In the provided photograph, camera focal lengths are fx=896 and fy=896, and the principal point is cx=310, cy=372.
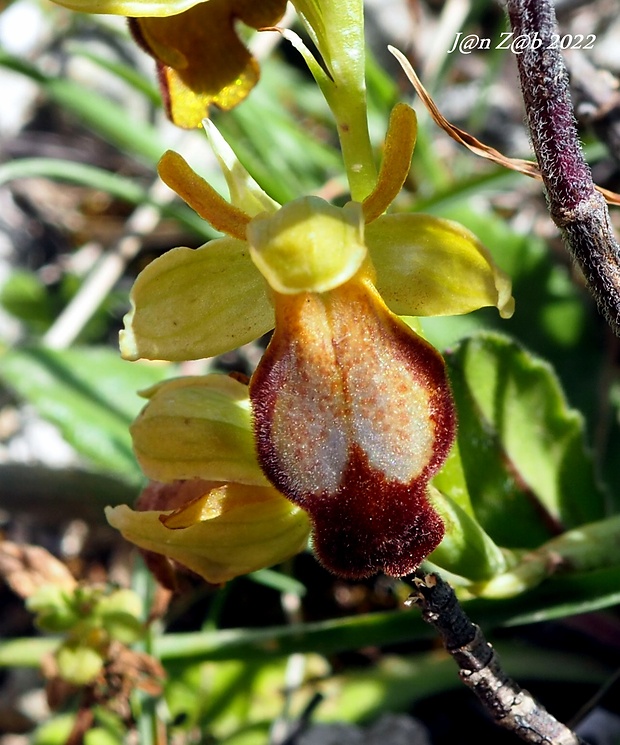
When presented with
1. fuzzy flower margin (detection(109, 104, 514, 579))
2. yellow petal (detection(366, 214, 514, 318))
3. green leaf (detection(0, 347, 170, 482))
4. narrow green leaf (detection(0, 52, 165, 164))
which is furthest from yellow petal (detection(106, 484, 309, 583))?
narrow green leaf (detection(0, 52, 165, 164))

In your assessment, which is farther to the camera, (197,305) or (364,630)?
(364,630)

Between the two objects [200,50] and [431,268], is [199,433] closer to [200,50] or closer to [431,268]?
[431,268]

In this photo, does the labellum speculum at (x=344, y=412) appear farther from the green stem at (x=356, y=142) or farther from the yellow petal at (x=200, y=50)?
the yellow petal at (x=200, y=50)

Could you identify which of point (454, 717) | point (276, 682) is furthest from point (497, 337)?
point (276, 682)

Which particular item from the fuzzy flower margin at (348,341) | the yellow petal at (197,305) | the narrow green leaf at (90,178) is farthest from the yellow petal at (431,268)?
the narrow green leaf at (90,178)

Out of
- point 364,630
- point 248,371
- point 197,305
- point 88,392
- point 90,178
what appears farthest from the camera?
point 248,371

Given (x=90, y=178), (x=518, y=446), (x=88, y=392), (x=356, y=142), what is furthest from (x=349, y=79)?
(x=90, y=178)

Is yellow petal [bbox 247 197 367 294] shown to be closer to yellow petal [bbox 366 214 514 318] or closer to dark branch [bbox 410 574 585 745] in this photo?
yellow petal [bbox 366 214 514 318]
